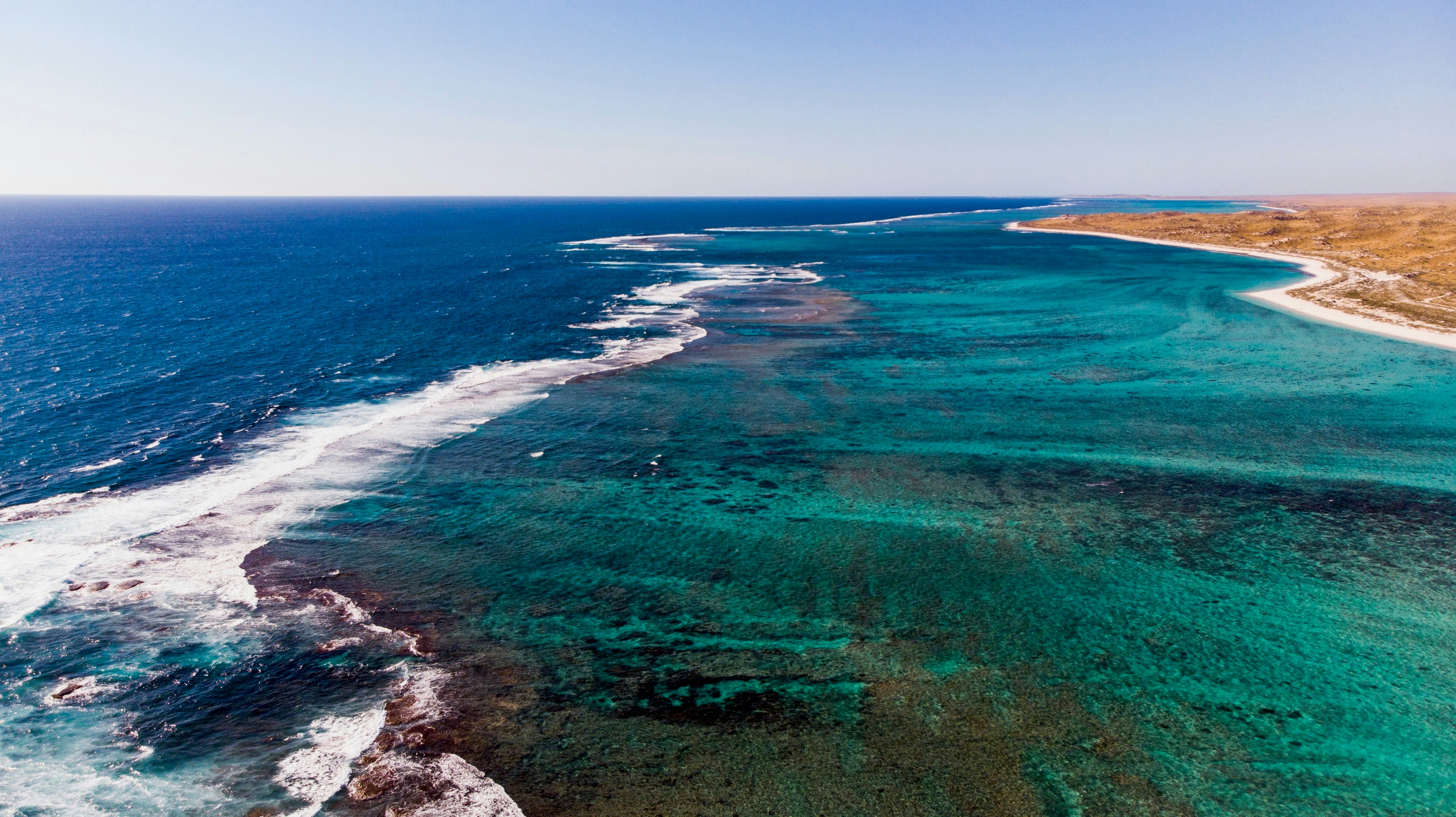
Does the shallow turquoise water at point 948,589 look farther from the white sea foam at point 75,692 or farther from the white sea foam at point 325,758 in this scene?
the white sea foam at point 75,692

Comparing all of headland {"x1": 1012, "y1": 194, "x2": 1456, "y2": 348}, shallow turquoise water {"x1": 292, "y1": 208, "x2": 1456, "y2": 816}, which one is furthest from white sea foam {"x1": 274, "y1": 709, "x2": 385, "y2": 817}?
headland {"x1": 1012, "y1": 194, "x2": 1456, "y2": 348}

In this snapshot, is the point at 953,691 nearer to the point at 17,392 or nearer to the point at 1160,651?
the point at 1160,651

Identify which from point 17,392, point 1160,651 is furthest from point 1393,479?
point 17,392

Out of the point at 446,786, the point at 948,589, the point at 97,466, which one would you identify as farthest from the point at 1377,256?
the point at 97,466

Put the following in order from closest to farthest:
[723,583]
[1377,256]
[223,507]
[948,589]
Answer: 1. [948,589]
2. [723,583]
3. [223,507]
4. [1377,256]

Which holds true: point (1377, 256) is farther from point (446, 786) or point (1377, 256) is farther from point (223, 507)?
point (223, 507)

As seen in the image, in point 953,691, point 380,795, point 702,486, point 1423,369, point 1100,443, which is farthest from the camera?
point 1423,369

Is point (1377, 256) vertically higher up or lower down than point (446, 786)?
higher up

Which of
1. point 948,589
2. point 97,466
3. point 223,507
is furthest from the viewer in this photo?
point 97,466
